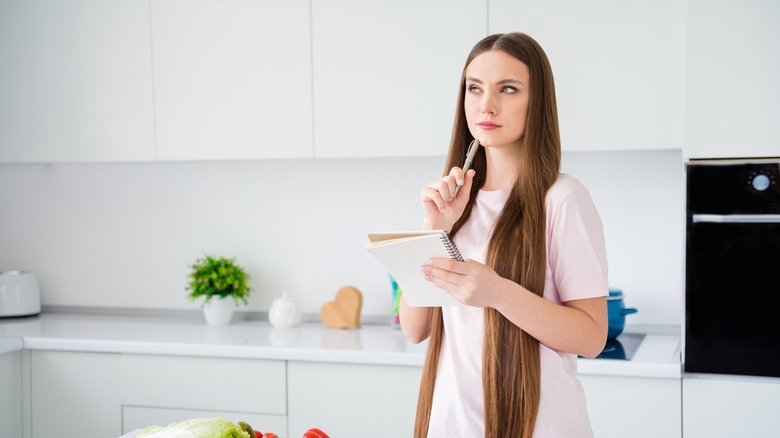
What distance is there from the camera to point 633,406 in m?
2.33

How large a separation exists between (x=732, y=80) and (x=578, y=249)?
1102mm

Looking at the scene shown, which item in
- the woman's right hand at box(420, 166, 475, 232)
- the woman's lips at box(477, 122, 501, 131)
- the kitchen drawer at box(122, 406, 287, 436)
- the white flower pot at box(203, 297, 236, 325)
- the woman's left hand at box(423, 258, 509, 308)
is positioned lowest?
the kitchen drawer at box(122, 406, 287, 436)

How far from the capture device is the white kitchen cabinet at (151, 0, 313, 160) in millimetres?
2836

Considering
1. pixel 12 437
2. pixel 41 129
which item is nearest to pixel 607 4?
pixel 41 129

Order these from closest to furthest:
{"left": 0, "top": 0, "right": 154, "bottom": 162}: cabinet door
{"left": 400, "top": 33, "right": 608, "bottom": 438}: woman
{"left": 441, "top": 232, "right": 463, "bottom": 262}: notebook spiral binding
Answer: {"left": 441, "top": 232, "right": 463, "bottom": 262}: notebook spiral binding, {"left": 400, "top": 33, "right": 608, "bottom": 438}: woman, {"left": 0, "top": 0, "right": 154, "bottom": 162}: cabinet door

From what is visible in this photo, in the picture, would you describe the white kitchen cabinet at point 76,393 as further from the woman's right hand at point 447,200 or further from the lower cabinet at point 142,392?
the woman's right hand at point 447,200

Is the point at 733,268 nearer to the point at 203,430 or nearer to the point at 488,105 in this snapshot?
the point at 488,105

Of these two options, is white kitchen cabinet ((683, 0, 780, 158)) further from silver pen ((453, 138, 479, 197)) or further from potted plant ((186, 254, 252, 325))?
potted plant ((186, 254, 252, 325))

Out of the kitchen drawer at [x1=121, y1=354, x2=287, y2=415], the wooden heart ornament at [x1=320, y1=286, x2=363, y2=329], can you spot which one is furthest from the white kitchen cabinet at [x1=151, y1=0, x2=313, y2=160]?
the kitchen drawer at [x1=121, y1=354, x2=287, y2=415]

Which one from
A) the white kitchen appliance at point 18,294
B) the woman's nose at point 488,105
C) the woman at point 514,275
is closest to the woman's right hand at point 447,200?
the woman at point 514,275

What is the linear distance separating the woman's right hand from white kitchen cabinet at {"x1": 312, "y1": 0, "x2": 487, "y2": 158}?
44.8 inches

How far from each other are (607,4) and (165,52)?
4.89 ft

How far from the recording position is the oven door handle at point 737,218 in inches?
88.0

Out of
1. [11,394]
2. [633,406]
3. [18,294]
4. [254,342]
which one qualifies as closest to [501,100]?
[633,406]
